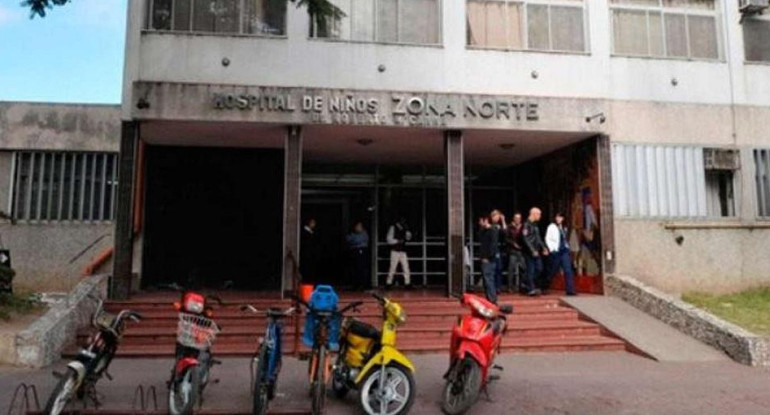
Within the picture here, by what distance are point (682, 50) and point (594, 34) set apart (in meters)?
2.17

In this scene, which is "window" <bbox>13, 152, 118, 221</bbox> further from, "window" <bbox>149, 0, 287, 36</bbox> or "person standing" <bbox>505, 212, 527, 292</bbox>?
"person standing" <bbox>505, 212, 527, 292</bbox>

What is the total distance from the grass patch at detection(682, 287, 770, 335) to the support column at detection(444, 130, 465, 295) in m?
4.45

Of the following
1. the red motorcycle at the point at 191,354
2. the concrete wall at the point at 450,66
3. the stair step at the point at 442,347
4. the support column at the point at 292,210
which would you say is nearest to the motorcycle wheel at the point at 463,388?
the red motorcycle at the point at 191,354

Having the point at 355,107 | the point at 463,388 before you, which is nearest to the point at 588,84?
the point at 355,107

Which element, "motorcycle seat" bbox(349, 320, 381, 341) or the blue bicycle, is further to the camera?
"motorcycle seat" bbox(349, 320, 381, 341)

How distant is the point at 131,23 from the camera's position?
1179cm

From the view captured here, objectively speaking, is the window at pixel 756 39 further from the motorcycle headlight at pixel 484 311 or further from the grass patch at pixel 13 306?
the grass patch at pixel 13 306

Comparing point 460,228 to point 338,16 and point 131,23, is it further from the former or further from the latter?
point 131,23

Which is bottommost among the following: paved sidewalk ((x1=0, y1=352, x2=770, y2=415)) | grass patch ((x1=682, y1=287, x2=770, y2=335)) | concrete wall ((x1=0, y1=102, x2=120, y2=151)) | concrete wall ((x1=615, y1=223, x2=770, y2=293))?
paved sidewalk ((x1=0, y1=352, x2=770, y2=415))

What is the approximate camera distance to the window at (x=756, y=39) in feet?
45.7

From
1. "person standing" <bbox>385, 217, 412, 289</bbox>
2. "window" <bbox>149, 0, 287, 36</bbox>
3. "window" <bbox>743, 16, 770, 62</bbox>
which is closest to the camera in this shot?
"window" <bbox>149, 0, 287, 36</bbox>

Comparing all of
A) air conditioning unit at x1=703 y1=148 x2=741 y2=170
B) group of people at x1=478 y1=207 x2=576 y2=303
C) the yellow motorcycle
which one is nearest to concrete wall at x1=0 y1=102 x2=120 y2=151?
group of people at x1=478 y1=207 x2=576 y2=303

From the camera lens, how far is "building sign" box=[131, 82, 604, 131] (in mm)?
11508

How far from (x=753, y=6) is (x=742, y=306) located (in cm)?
677
